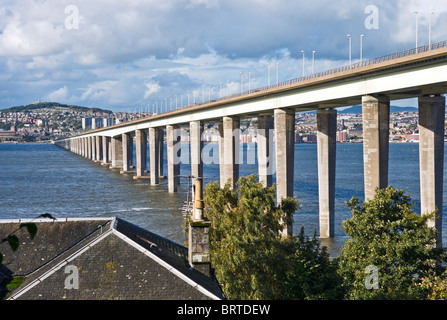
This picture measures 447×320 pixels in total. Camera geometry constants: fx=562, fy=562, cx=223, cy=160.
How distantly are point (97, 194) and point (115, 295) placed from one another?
2897 inches

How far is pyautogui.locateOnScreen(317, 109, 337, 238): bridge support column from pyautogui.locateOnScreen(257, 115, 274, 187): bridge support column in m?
11.0

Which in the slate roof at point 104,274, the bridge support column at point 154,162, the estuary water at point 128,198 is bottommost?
the estuary water at point 128,198

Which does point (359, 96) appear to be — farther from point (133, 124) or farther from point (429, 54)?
point (133, 124)

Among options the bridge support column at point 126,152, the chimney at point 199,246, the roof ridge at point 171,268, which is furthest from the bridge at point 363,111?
the bridge support column at point 126,152

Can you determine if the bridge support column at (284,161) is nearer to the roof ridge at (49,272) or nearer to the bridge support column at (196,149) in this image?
the bridge support column at (196,149)

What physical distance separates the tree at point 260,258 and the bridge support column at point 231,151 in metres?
43.1

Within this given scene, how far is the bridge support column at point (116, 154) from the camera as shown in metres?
162

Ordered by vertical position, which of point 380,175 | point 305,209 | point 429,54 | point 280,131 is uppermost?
point 429,54

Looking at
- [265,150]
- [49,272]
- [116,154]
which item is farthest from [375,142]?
[116,154]

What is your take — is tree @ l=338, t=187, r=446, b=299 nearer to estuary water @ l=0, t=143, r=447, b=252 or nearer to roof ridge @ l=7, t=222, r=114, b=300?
roof ridge @ l=7, t=222, r=114, b=300

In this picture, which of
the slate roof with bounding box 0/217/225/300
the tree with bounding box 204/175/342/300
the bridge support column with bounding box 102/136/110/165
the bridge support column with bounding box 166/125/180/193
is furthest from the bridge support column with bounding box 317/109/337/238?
the bridge support column with bounding box 102/136/110/165

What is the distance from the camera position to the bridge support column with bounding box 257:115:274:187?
229ft

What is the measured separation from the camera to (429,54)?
36906 mm
